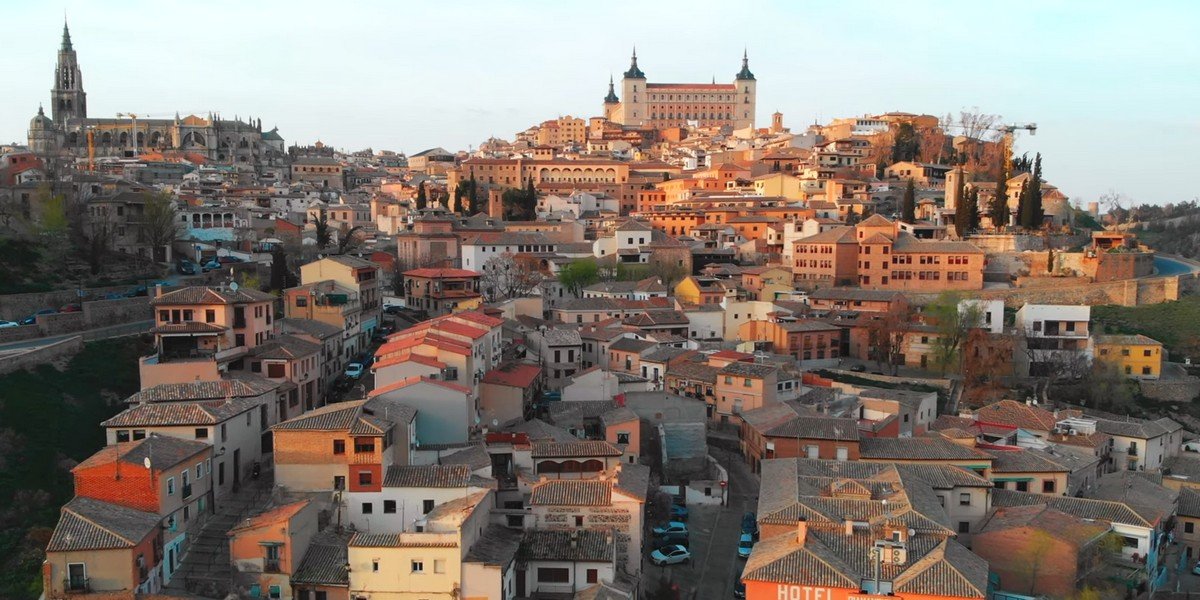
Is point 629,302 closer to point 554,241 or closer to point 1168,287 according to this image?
point 554,241

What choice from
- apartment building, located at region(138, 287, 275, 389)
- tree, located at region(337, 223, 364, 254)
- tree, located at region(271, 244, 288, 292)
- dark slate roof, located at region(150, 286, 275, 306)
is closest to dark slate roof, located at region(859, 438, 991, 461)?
apartment building, located at region(138, 287, 275, 389)

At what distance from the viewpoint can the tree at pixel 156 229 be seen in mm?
36812

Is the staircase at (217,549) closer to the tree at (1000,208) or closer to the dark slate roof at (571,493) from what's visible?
the dark slate roof at (571,493)

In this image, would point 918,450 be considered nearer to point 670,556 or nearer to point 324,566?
point 670,556

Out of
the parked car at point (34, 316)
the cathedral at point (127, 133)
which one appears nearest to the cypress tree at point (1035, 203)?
the parked car at point (34, 316)

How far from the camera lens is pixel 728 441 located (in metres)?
25.7

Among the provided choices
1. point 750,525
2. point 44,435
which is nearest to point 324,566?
point 750,525

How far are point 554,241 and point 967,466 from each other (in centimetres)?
2704

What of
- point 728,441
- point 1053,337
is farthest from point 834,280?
point 728,441

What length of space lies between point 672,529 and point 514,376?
6730mm

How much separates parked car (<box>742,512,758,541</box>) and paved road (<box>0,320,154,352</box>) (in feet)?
58.4

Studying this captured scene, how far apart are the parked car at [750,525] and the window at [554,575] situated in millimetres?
4737

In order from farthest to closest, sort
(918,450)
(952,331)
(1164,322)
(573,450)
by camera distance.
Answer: (1164,322), (952,331), (918,450), (573,450)

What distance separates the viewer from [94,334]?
27.4m
